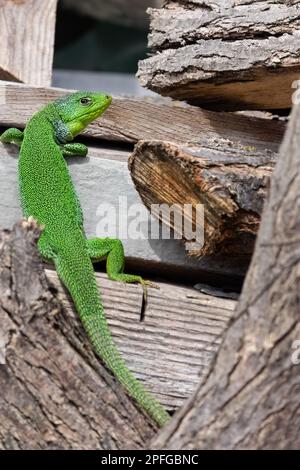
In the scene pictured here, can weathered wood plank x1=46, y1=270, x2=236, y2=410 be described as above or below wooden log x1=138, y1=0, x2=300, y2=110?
below

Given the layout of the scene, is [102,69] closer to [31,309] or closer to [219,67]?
[219,67]

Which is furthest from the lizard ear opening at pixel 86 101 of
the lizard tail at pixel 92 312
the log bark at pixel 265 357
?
the log bark at pixel 265 357

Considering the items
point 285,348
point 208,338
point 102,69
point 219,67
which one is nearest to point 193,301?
point 208,338

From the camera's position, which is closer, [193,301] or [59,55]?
[193,301]

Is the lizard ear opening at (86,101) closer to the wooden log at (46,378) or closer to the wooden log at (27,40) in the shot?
the wooden log at (27,40)

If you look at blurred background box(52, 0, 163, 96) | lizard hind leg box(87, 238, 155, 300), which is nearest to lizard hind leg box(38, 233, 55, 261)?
lizard hind leg box(87, 238, 155, 300)

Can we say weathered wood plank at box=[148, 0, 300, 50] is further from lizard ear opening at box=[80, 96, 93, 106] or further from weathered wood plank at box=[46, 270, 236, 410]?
weathered wood plank at box=[46, 270, 236, 410]
